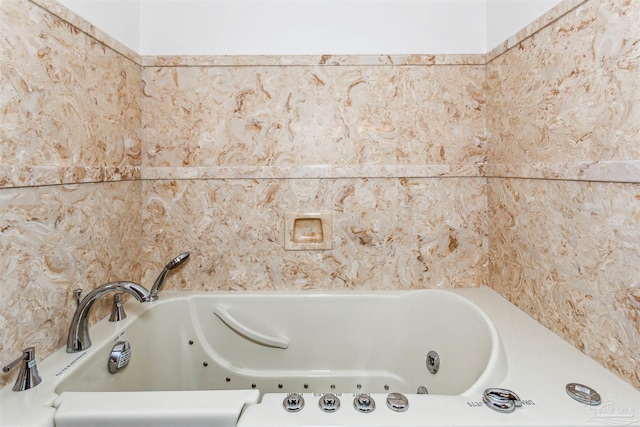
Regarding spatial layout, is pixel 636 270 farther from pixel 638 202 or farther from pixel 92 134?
pixel 92 134

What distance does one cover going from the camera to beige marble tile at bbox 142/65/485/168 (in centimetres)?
143

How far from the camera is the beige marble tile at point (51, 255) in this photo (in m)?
0.82

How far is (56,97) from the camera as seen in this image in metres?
0.96

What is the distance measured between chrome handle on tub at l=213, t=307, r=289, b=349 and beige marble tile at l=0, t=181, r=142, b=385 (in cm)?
45

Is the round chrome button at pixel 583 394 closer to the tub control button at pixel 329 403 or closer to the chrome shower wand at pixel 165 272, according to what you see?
the tub control button at pixel 329 403

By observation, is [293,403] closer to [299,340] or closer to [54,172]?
[299,340]

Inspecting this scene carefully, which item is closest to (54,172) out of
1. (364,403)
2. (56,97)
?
(56,97)

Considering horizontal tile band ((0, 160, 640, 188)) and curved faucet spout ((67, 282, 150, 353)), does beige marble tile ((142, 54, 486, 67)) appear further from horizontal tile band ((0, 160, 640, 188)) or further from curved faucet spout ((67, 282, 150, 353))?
curved faucet spout ((67, 282, 150, 353))

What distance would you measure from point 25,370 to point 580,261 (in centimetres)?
155

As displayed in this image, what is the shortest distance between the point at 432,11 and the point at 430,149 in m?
0.65

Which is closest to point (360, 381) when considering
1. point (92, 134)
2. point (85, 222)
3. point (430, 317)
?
point (430, 317)

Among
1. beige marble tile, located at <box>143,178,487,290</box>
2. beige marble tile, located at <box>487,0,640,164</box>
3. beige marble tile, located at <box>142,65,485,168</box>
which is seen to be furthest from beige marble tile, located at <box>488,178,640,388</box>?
beige marble tile, located at <box>142,65,485,168</box>

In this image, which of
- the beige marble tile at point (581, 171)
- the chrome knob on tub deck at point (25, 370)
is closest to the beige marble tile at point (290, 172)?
the beige marble tile at point (581, 171)

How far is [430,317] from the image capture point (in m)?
1.32
